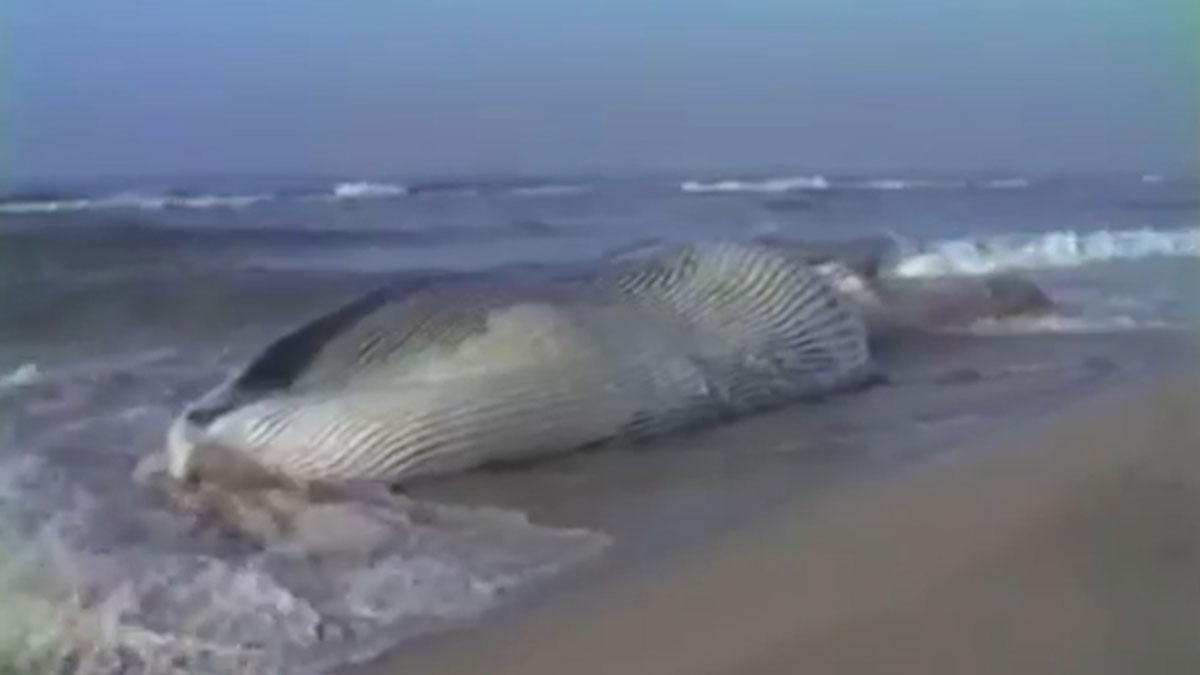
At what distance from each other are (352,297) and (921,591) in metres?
0.45

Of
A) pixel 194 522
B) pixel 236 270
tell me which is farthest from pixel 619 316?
pixel 194 522

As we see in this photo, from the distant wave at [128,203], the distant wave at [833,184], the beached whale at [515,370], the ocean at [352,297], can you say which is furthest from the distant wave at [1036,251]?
the distant wave at [128,203]

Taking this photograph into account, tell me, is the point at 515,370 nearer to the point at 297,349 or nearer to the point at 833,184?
the point at 297,349

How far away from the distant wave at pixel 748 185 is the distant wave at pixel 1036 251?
0.99 ft

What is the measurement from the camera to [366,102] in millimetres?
1234

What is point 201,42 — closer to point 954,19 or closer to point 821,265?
point 954,19

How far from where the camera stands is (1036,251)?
1.86 m

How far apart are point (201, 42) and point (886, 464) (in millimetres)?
476

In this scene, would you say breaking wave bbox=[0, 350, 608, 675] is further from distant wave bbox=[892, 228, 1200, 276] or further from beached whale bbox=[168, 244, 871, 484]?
distant wave bbox=[892, 228, 1200, 276]

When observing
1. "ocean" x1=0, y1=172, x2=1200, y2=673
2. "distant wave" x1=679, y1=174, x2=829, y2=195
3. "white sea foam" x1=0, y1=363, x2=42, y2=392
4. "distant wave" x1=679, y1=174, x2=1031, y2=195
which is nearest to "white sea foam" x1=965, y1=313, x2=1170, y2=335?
"ocean" x1=0, y1=172, x2=1200, y2=673

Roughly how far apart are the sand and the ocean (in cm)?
4

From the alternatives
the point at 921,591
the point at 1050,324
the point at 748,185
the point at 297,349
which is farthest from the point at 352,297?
the point at 1050,324

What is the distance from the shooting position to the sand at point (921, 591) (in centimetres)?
98

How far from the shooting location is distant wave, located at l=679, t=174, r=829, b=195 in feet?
4.78
